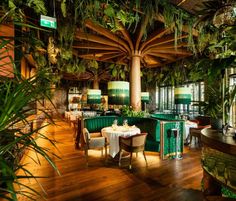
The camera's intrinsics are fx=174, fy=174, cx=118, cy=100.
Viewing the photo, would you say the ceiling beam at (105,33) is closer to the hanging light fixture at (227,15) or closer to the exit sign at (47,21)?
the exit sign at (47,21)

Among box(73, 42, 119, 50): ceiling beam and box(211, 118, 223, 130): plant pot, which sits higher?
box(73, 42, 119, 50): ceiling beam

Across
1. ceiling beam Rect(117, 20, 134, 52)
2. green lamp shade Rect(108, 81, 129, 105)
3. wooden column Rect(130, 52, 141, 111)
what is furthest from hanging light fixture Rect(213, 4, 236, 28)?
wooden column Rect(130, 52, 141, 111)

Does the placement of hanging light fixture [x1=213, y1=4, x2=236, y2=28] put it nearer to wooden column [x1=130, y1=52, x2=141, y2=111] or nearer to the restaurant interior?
the restaurant interior

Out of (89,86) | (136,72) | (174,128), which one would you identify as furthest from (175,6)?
(89,86)

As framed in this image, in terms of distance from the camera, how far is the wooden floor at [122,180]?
278 centimetres

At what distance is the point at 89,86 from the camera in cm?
1648

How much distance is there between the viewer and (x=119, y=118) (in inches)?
237

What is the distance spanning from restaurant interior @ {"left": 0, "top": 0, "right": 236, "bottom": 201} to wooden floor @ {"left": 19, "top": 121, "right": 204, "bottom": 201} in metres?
0.02

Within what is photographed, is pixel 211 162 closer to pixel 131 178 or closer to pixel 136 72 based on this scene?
pixel 131 178

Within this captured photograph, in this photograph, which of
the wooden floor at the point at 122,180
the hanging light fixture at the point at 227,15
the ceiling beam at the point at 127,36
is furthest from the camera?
the ceiling beam at the point at 127,36

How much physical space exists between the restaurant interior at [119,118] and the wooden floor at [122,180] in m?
0.02

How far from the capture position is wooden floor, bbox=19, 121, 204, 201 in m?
2.78

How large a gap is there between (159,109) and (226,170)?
1172 cm

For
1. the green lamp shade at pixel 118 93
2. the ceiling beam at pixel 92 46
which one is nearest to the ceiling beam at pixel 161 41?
the ceiling beam at pixel 92 46
